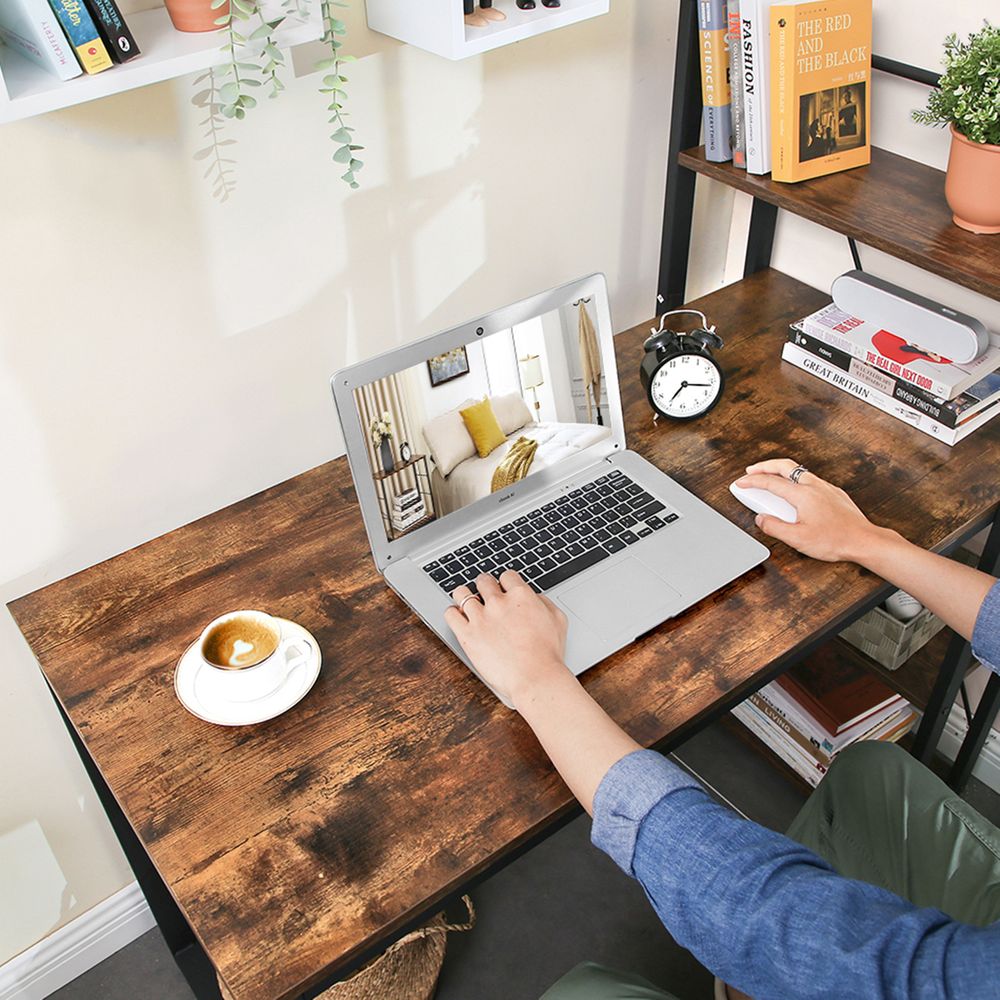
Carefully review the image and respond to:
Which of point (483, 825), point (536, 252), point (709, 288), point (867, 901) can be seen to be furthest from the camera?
point (709, 288)

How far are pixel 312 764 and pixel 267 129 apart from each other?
2.60 ft

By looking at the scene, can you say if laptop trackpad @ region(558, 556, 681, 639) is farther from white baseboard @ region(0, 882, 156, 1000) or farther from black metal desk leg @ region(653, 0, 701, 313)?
white baseboard @ region(0, 882, 156, 1000)

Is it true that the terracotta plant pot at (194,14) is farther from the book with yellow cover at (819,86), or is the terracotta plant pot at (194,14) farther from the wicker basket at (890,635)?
the wicker basket at (890,635)

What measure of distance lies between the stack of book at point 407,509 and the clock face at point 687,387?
0.44 meters

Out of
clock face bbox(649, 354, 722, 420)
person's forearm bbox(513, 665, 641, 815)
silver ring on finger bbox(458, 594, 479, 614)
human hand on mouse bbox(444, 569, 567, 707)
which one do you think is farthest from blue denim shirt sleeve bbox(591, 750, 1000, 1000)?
clock face bbox(649, 354, 722, 420)

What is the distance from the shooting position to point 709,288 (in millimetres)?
2039

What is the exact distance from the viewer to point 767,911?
879 millimetres

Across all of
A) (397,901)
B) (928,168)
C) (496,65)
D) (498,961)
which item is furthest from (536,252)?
(498,961)

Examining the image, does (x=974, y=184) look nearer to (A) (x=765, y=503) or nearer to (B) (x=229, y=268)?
(A) (x=765, y=503)

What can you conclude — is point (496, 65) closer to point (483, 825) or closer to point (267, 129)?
point (267, 129)

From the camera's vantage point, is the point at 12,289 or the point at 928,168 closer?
the point at 12,289

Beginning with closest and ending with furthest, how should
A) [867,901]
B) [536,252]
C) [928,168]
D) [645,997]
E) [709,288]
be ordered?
1. [867,901]
2. [645,997]
3. [928,168]
4. [536,252]
5. [709,288]

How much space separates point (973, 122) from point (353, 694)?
1.06 metres

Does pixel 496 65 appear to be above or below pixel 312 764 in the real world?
above
